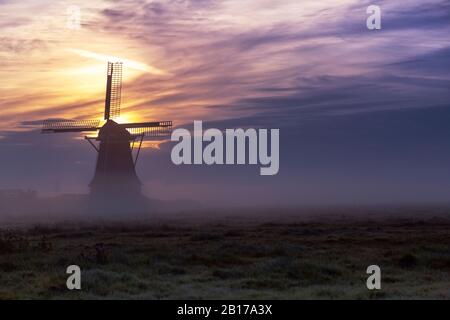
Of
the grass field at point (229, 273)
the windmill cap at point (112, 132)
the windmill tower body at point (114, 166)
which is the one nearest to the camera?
the grass field at point (229, 273)

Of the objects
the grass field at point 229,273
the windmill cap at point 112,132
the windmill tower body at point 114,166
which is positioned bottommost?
the grass field at point 229,273

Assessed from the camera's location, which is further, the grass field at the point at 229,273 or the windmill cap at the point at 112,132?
the windmill cap at the point at 112,132

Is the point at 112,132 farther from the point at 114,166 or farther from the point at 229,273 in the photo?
the point at 229,273

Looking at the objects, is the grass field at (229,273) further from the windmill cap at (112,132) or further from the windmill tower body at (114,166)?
the windmill tower body at (114,166)

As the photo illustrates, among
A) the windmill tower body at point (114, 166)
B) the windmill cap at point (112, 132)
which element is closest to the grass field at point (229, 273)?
the windmill cap at point (112, 132)

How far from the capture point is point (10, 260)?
26250 millimetres

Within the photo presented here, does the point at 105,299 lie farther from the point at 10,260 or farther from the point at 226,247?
the point at 226,247

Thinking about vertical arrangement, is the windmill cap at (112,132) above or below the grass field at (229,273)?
above

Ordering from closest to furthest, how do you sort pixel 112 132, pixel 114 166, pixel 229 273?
pixel 229 273 < pixel 112 132 < pixel 114 166

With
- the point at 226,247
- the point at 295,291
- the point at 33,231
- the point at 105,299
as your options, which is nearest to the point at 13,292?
the point at 105,299

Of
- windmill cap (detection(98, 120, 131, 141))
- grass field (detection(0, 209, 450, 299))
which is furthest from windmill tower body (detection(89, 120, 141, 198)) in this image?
grass field (detection(0, 209, 450, 299))

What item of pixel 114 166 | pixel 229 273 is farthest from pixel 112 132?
pixel 229 273

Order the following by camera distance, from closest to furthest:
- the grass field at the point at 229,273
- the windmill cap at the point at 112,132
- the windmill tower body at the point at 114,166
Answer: the grass field at the point at 229,273 < the windmill cap at the point at 112,132 < the windmill tower body at the point at 114,166
